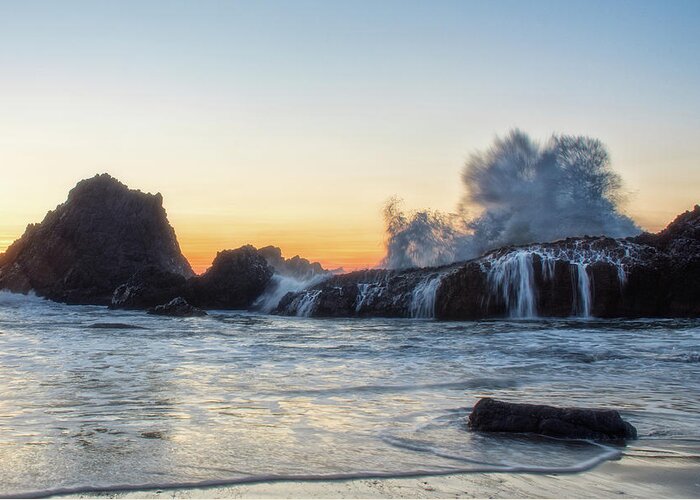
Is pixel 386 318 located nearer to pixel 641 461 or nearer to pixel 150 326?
pixel 150 326

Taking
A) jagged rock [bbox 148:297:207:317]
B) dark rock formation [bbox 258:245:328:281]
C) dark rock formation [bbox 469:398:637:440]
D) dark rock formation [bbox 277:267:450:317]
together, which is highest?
dark rock formation [bbox 258:245:328:281]

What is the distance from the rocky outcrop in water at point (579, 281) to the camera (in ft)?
58.4

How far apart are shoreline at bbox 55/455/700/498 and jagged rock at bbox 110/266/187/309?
25071 mm

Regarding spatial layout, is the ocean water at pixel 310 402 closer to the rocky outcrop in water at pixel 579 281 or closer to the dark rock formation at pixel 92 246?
the rocky outcrop in water at pixel 579 281

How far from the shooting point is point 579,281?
1822cm

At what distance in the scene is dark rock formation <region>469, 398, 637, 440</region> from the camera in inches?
184

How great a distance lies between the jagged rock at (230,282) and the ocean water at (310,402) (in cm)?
1506

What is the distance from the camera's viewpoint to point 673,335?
12508 mm

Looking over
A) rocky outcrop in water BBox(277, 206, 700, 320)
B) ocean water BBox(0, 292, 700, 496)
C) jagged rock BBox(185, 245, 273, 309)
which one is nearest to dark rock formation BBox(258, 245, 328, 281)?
jagged rock BBox(185, 245, 273, 309)

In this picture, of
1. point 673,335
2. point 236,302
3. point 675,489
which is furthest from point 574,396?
point 236,302

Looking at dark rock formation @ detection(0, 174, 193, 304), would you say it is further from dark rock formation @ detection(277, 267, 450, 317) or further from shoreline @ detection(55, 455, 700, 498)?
shoreline @ detection(55, 455, 700, 498)

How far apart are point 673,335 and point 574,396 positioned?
7.05 meters

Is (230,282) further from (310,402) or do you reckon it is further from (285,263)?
(310,402)

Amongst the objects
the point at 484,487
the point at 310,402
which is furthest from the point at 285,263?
the point at 484,487
